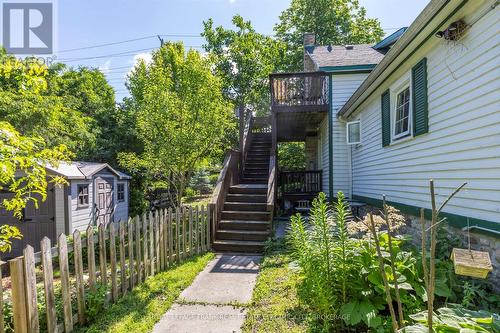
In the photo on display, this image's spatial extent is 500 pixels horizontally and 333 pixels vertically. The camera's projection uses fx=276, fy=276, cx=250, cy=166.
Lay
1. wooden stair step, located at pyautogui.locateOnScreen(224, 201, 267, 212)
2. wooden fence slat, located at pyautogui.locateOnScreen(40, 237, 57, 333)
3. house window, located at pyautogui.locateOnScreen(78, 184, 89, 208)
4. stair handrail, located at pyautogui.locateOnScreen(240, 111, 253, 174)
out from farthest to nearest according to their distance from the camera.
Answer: stair handrail, located at pyautogui.locateOnScreen(240, 111, 253, 174) < house window, located at pyautogui.locateOnScreen(78, 184, 89, 208) < wooden stair step, located at pyautogui.locateOnScreen(224, 201, 267, 212) < wooden fence slat, located at pyautogui.locateOnScreen(40, 237, 57, 333)

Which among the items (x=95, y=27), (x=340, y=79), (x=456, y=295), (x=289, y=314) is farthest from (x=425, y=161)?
(x=95, y=27)

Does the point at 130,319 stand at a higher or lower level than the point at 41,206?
lower

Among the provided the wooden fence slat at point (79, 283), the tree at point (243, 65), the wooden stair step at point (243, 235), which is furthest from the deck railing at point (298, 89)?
the tree at point (243, 65)

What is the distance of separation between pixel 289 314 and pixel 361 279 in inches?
39.7

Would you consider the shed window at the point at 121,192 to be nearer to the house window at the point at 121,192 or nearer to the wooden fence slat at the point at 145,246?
the house window at the point at 121,192

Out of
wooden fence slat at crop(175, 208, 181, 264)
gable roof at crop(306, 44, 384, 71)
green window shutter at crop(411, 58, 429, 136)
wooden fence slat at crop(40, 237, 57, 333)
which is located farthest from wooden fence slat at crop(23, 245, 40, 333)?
gable roof at crop(306, 44, 384, 71)

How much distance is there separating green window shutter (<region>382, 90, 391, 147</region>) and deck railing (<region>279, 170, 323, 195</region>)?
4.21 m

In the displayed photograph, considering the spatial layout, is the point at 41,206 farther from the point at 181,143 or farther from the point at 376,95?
the point at 376,95

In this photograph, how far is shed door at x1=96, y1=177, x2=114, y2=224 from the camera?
11.5 meters

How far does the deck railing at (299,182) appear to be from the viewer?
10078 millimetres

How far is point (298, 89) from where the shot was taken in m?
9.66

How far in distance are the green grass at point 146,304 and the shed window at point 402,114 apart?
4717mm

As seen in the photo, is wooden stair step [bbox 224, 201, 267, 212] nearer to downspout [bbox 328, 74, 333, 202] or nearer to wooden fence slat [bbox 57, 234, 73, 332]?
downspout [bbox 328, 74, 333, 202]

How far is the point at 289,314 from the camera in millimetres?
3332
